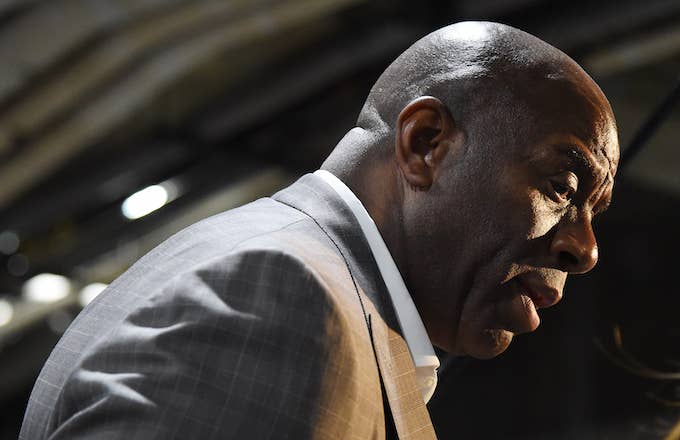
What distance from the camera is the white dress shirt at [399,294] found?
5.20 feet

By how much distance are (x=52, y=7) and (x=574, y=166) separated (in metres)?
5.57

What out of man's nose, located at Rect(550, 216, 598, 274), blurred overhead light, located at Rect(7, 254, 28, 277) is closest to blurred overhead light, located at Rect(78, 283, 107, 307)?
blurred overhead light, located at Rect(7, 254, 28, 277)

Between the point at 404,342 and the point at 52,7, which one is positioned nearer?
the point at 404,342

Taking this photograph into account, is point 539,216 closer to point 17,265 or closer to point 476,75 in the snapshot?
point 476,75

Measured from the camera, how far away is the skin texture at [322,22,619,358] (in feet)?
5.26

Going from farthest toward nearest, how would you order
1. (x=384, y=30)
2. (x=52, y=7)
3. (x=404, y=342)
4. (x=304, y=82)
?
(x=304, y=82) → (x=384, y=30) → (x=52, y=7) → (x=404, y=342)

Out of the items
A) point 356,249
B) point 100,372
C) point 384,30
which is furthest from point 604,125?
point 384,30

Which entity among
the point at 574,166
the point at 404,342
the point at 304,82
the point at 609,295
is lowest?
the point at 304,82

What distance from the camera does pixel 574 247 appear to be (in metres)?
1.63

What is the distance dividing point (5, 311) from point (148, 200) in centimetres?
165

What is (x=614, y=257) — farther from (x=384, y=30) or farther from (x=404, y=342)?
(x=384, y=30)

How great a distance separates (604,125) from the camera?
5.43ft

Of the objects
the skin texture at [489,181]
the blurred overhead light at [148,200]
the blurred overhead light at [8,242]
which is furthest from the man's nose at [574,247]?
the blurred overhead light at [8,242]

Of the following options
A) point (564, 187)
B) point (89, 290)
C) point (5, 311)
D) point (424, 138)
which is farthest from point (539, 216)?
point (5, 311)
